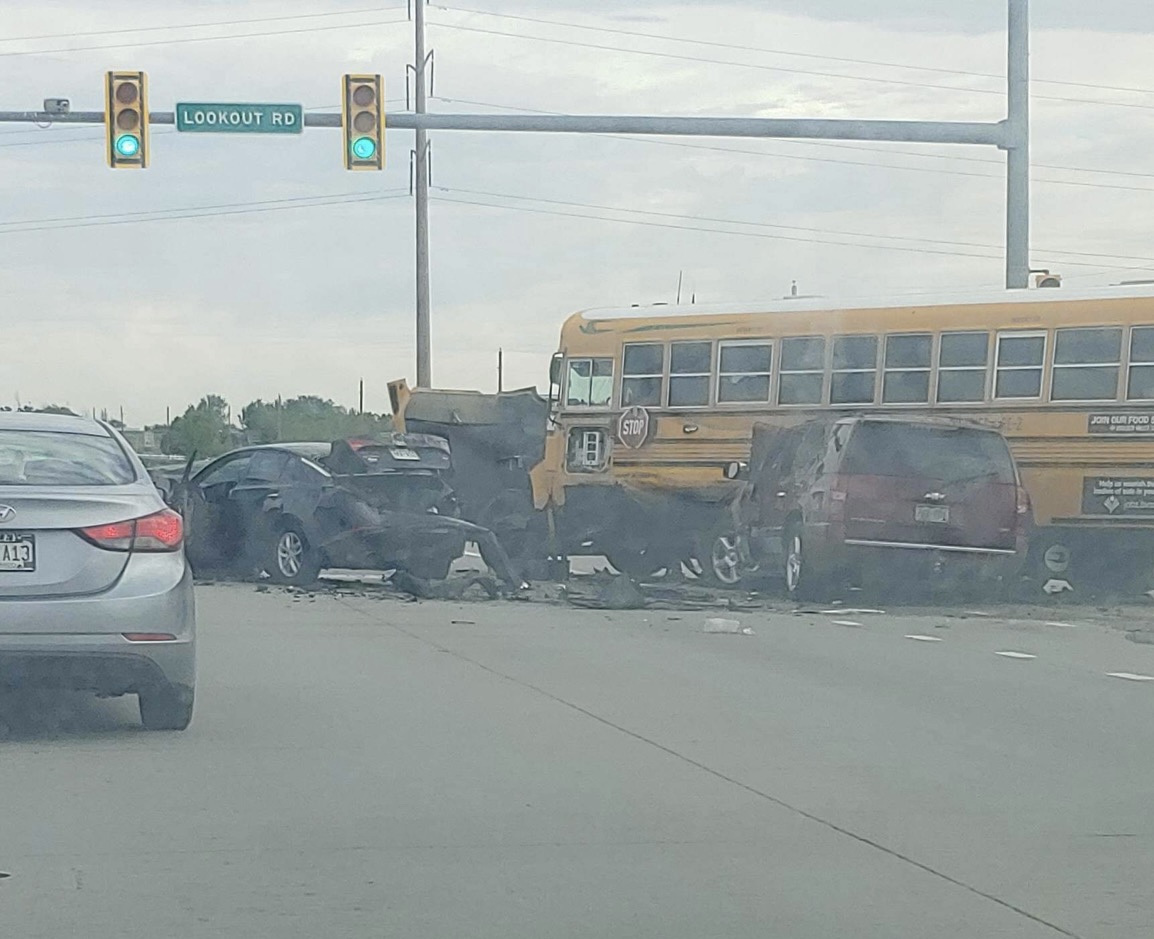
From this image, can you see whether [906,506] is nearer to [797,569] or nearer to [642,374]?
[797,569]

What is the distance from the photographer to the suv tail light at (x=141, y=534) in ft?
30.4

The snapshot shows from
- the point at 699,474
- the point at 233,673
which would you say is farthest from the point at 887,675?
the point at 699,474

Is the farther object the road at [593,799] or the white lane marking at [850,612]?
the white lane marking at [850,612]

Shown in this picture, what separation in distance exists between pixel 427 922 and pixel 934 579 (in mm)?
12517

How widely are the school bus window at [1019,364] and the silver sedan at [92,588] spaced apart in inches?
527

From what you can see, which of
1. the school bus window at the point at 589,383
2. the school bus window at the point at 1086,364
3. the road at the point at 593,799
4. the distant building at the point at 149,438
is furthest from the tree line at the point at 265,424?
the road at the point at 593,799

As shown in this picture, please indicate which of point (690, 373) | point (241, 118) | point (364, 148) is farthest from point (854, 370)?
point (241, 118)

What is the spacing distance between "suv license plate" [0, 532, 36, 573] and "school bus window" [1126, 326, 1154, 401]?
14104 mm

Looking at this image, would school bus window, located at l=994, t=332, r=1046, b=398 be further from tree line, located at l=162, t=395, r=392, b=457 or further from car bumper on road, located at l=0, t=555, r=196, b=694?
tree line, located at l=162, t=395, r=392, b=457

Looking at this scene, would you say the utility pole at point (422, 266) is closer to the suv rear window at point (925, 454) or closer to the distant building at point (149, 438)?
the distant building at point (149, 438)

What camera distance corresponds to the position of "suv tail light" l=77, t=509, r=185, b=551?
9.27 meters

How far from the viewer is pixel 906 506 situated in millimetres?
17922

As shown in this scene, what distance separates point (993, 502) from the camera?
1816cm

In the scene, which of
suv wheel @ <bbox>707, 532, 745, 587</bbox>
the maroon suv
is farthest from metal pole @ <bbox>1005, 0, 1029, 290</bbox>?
the maroon suv
